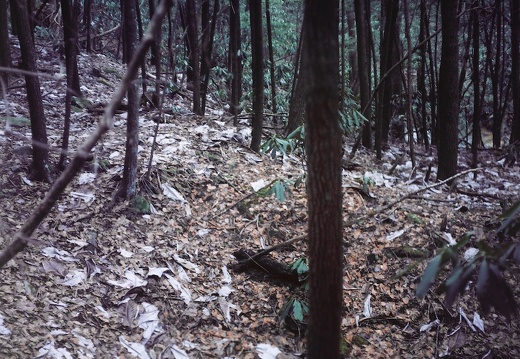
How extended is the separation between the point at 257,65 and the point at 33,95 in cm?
266

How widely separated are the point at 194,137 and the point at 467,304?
366 centimetres

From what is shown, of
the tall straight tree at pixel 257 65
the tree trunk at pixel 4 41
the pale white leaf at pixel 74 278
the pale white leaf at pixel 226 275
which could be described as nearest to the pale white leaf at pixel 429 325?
the pale white leaf at pixel 226 275

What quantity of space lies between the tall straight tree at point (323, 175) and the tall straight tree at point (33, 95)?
111 inches

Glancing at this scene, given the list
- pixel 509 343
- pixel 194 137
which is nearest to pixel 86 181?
pixel 194 137

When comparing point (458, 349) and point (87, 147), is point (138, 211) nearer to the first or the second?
point (87, 147)

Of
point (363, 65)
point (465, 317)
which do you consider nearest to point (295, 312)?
point (465, 317)

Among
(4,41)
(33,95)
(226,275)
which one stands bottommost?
(226,275)

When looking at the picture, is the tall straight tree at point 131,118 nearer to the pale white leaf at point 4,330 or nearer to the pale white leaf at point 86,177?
the pale white leaf at point 86,177

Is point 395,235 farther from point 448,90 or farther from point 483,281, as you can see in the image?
point 483,281

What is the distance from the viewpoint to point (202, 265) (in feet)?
12.3

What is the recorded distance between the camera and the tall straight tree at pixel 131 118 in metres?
3.74

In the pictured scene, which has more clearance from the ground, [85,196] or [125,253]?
[85,196]

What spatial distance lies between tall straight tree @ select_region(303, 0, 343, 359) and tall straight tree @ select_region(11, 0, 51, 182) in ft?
9.28

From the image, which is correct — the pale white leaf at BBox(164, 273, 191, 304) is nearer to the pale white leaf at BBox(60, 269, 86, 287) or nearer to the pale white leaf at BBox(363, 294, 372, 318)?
the pale white leaf at BBox(60, 269, 86, 287)
